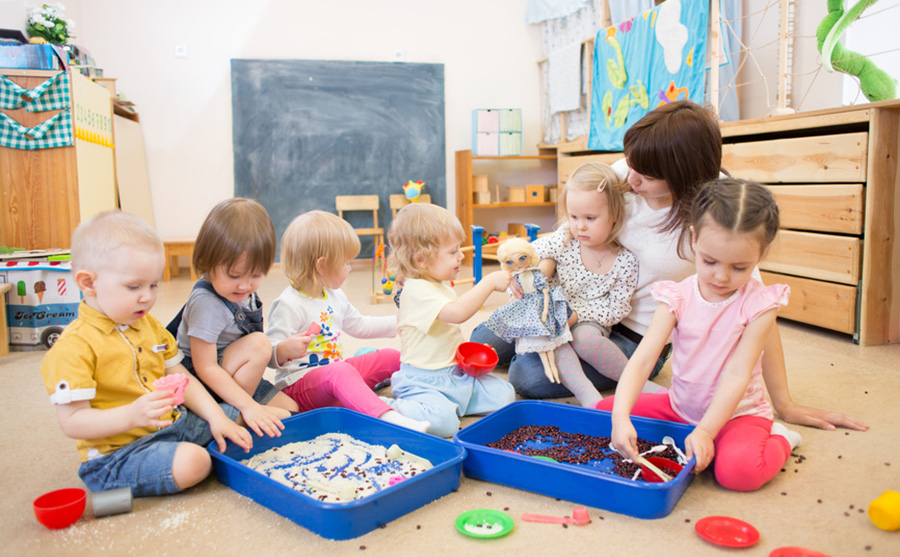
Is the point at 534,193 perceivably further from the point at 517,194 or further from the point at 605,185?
the point at 605,185

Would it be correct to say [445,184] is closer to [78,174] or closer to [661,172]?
[78,174]

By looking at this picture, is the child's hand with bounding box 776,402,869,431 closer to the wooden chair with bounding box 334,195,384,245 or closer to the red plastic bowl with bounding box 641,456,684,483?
the red plastic bowl with bounding box 641,456,684,483

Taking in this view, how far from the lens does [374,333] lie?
201 centimetres

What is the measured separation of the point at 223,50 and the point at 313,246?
3747 mm

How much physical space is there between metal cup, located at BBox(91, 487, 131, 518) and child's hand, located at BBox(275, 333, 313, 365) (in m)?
0.54

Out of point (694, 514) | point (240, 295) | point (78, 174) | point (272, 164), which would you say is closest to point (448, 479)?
point (694, 514)

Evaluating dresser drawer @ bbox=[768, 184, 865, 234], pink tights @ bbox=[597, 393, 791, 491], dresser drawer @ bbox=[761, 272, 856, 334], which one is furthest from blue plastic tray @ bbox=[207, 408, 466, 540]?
dresser drawer @ bbox=[761, 272, 856, 334]

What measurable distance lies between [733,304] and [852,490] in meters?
0.42

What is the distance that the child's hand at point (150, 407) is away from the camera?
3.91 ft

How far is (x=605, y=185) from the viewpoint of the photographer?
1809mm

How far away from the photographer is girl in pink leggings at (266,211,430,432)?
1705 mm

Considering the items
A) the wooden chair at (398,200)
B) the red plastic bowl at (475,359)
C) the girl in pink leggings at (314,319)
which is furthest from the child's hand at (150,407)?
the wooden chair at (398,200)

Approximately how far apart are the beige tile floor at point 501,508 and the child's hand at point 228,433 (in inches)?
3.6

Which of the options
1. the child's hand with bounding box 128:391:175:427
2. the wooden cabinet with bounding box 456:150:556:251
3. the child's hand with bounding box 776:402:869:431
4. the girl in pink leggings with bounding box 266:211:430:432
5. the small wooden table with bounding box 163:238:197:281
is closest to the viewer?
the child's hand with bounding box 128:391:175:427
